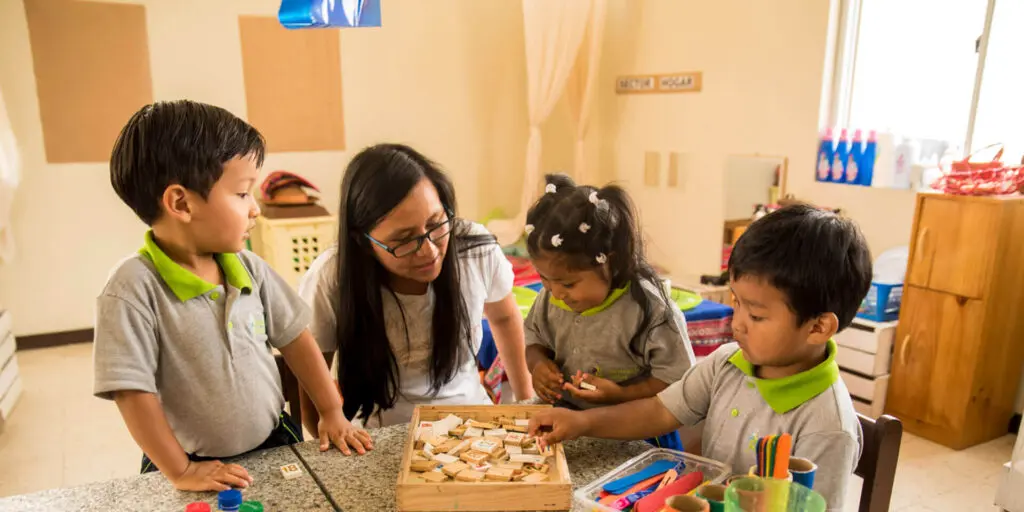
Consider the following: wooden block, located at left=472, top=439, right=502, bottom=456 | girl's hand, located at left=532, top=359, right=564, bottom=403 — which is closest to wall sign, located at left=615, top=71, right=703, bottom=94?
girl's hand, located at left=532, top=359, right=564, bottom=403

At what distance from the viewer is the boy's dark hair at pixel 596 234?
132 cm

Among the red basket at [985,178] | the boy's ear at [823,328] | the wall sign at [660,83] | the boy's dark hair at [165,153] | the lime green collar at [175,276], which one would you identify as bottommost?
the boy's ear at [823,328]

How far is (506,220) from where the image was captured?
4.95m

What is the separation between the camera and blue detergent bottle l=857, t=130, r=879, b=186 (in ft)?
11.0

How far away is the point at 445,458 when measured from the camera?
1.04m

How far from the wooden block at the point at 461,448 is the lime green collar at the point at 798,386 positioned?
18.9 inches

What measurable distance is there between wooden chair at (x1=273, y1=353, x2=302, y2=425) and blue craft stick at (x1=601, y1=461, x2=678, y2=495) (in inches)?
27.0

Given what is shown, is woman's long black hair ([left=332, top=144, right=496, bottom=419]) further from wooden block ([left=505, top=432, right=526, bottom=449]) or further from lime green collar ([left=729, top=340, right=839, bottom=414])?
lime green collar ([left=729, top=340, right=839, bottom=414])

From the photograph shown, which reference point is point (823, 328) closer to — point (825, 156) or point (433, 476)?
point (433, 476)

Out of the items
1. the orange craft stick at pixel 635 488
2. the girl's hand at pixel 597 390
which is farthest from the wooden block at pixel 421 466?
the girl's hand at pixel 597 390

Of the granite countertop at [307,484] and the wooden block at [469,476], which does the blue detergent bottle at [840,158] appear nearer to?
the granite countertop at [307,484]

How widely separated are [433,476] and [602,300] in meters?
0.55

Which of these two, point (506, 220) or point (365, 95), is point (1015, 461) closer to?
point (506, 220)

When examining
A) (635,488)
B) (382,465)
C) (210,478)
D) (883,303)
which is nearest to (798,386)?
(635,488)
